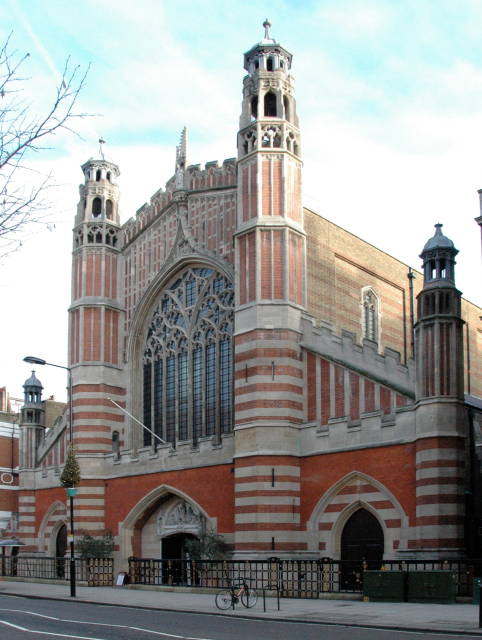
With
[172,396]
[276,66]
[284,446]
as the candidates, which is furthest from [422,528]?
[276,66]

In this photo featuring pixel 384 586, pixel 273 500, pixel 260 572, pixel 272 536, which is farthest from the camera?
pixel 273 500

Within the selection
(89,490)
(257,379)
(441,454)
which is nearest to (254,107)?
(257,379)

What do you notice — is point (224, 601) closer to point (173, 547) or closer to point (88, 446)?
point (173, 547)

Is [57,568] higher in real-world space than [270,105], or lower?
lower

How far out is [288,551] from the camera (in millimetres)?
32469

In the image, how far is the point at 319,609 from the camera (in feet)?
79.8

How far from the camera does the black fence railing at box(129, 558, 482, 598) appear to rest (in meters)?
26.5

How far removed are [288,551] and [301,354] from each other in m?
6.96

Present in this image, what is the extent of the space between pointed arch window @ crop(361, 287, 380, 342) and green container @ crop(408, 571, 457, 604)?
17.0m

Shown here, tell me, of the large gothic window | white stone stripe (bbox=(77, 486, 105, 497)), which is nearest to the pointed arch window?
the large gothic window

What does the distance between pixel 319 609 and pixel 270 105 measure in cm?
Result: 2070

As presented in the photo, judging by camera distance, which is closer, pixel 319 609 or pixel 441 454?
pixel 319 609

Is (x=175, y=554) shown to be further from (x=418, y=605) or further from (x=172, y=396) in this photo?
(x=418, y=605)

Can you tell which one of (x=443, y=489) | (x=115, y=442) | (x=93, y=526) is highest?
(x=115, y=442)
